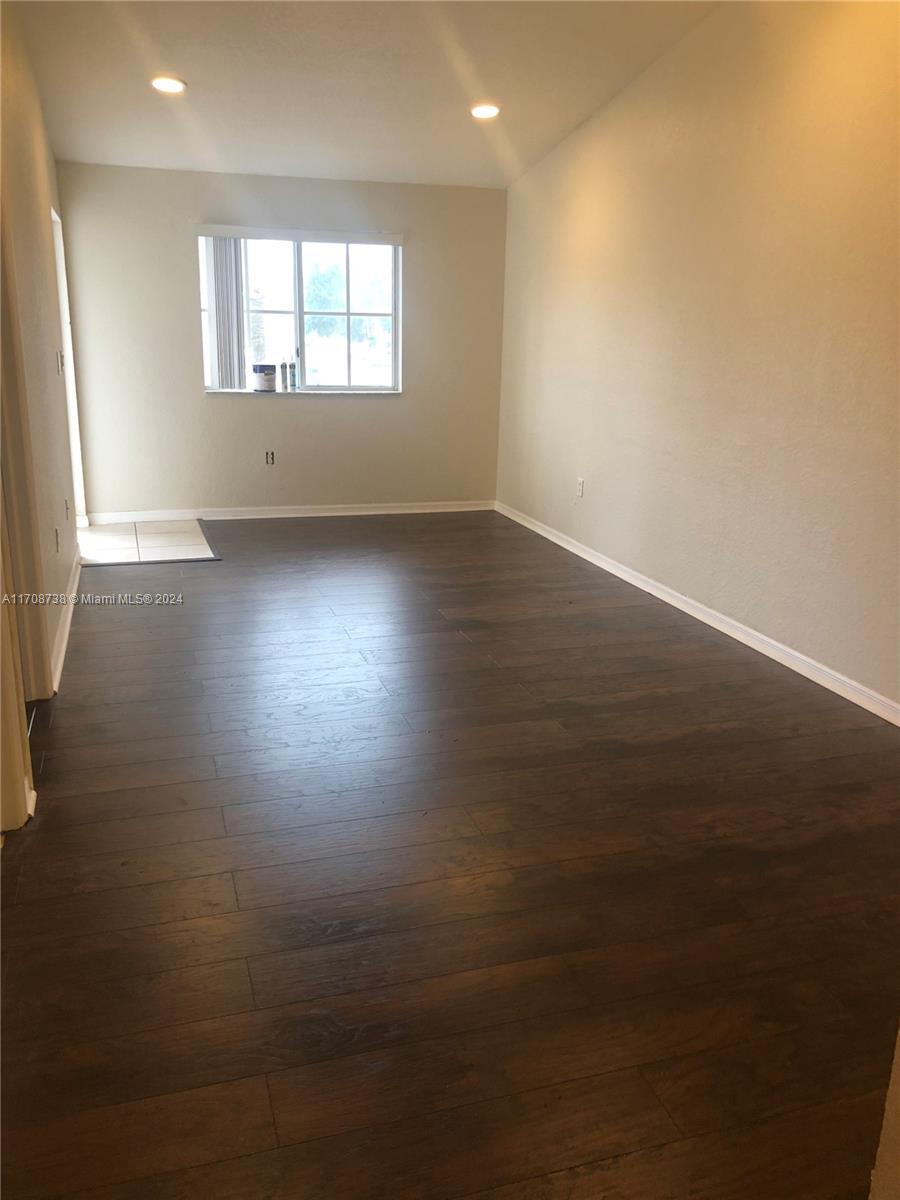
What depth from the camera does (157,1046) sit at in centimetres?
144

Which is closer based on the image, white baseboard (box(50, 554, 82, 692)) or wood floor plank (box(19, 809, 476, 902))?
wood floor plank (box(19, 809, 476, 902))

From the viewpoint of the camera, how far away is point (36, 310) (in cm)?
348

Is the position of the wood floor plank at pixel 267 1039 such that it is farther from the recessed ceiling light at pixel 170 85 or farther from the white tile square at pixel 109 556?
the recessed ceiling light at pixel 170 85

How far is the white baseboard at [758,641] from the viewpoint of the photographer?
291 cm

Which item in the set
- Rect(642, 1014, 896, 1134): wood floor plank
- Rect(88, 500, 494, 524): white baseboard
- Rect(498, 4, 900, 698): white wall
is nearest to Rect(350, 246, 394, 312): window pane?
Rect(88, 500, 494, 524): white baseboard

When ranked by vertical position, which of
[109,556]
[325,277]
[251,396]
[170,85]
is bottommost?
[109,556]

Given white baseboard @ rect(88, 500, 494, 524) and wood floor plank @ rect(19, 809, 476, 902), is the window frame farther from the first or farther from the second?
wood floor plank @ rect(19, 809, 476, 902)

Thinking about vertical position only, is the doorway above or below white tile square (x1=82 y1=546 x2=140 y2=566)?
above

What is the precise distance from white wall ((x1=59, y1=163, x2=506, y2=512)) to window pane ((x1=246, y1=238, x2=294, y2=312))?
52 cm

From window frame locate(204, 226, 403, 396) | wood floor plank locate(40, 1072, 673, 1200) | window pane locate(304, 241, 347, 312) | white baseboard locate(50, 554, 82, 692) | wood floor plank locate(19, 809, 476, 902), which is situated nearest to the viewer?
wood floor plank locate(40, 1072, 673, 1200)

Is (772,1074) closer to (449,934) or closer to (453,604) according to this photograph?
(449,934)

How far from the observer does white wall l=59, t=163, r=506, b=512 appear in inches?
223

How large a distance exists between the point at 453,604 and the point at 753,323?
1.77 meters

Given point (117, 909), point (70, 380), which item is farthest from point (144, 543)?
point (117, 909)
